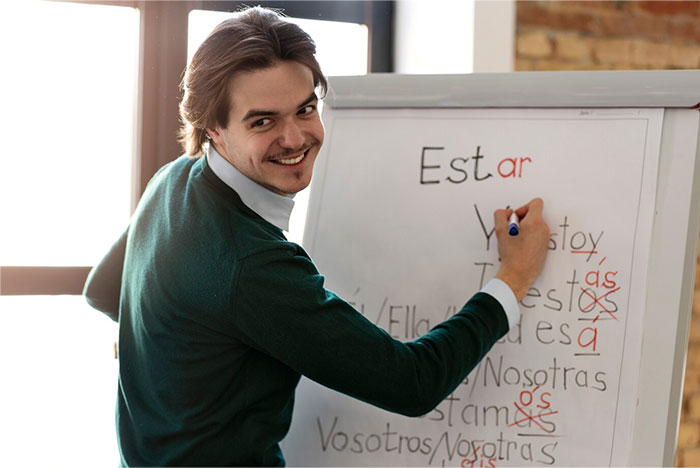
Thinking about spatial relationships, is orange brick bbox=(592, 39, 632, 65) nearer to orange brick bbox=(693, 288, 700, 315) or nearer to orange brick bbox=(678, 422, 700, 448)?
orange brick bbox=(693, 288, 700, 315)

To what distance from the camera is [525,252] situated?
1.18m

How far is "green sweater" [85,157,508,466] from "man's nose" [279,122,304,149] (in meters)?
0.12

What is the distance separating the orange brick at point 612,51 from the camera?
71.4 inches

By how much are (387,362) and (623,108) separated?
62cm

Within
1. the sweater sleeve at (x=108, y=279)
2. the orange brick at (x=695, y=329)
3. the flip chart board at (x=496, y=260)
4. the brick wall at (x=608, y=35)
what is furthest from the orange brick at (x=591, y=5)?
the sweater sleeve at (x=108, y=279)

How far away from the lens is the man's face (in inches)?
42.6

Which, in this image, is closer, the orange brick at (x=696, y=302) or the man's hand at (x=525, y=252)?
the man's hand at (x=525, y=252)

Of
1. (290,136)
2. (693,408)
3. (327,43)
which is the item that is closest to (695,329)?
(693,408)

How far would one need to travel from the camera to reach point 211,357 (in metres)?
1.07

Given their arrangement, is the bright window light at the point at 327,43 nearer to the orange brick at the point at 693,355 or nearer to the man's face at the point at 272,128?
the man's face at the point at 272,128

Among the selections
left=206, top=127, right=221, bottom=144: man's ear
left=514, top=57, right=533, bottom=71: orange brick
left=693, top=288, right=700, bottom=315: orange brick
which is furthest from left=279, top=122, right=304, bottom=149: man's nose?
left=693, top=288, right=700, bottom=315: orange brick

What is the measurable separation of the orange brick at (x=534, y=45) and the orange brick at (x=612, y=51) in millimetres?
146

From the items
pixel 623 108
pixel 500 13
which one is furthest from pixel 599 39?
pixel 623 108

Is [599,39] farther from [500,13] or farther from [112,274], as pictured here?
[112,274]
